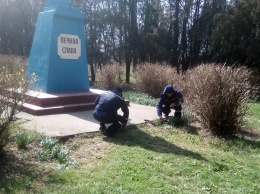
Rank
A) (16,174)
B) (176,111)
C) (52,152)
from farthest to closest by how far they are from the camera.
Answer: (176,111) < (52,152) < (16,174)

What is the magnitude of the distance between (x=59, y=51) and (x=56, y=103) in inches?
73.4

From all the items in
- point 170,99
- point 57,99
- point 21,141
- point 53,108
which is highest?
point 170,99

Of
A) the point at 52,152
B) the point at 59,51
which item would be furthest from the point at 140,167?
the point at 59,51

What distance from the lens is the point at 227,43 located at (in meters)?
19.6

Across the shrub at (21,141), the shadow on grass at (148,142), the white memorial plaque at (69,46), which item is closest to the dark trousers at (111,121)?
the shadow on grass at (148,142)

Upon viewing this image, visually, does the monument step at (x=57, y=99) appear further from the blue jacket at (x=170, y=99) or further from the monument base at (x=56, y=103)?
the blue jacket at (x=170, y=99)

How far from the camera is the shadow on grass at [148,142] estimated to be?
529cm

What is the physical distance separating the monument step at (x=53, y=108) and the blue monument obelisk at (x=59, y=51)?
118 centimetres

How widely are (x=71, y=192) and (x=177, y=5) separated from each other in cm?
2672

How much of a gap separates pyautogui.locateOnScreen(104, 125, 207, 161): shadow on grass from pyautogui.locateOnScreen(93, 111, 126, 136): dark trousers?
0.50 feet

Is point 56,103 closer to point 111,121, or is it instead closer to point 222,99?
point 111,121

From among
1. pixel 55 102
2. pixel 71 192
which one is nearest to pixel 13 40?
pixel 55 102

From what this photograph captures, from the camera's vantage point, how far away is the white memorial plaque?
9.07m

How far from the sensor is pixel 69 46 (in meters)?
9.31
